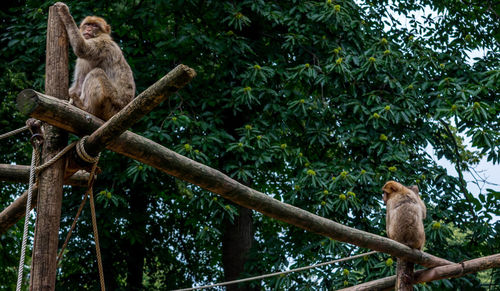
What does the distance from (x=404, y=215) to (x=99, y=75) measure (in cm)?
439

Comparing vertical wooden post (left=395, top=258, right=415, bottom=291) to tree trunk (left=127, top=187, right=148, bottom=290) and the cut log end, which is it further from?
tree trunk (left=127, top=187, right=148, bottom=290)

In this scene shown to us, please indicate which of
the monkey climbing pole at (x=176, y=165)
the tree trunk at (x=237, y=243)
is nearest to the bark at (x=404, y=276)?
the monkey climbing pole at (x=176, y=165)

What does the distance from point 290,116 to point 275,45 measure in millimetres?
1801

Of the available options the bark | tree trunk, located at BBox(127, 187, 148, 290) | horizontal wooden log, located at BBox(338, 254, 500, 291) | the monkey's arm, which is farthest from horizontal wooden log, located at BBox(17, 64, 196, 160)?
tree trunk, located at BBox(127, 187, 148, 290)

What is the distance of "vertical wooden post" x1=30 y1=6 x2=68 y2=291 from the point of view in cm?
360

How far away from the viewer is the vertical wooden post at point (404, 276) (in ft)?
20.4

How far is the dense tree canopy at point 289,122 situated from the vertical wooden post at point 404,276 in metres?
1.52

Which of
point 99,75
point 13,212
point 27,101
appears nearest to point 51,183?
point 27,101

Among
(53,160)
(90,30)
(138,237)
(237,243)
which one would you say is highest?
(90,30)

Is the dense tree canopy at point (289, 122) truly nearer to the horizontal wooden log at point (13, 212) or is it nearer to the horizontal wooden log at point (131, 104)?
the horizontal wooden log at point (13, 212)

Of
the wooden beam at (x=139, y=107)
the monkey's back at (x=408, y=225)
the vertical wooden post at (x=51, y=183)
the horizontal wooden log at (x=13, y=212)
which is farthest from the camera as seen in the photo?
the monkey's back at (x=408, y=225)

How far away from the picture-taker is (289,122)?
32.4ft

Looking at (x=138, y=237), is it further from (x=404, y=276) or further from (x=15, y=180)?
(x=404, y=276)

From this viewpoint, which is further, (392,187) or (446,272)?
(392,187)
